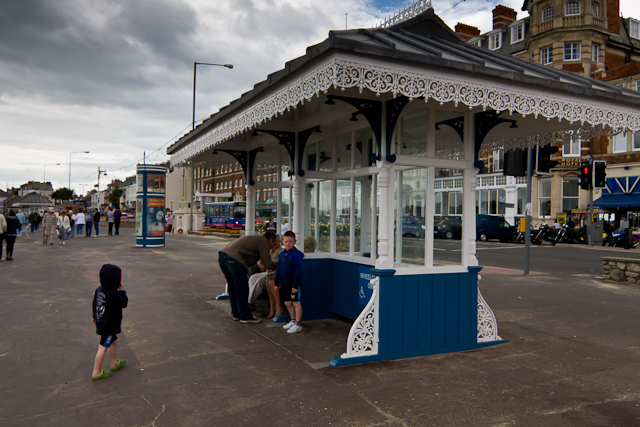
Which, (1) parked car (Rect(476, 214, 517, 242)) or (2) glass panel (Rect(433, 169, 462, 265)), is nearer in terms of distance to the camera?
(2) glass panel (Rect(433, 169, 462, 265))

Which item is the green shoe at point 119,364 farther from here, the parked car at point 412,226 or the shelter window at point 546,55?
the shelter window at point 546,55

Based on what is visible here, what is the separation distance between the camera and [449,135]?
6.37m

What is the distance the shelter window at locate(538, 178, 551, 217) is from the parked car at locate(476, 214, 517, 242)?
9511 mm

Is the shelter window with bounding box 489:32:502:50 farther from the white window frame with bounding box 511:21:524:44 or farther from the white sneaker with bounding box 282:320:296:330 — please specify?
the white sneaker with bounding box 282:320:296:330

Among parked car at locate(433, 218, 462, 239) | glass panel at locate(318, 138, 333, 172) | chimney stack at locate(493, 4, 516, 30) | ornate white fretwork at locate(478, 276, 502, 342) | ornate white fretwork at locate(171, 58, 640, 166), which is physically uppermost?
chimney stack at locate(493, 4, 516, 30)

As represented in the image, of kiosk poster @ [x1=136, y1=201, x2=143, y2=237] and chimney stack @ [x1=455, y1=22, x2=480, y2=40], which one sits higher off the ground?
chimney stack @ [x1=455, y1=22, x2=480, y2=40]

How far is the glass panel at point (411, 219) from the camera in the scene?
19.3 ft

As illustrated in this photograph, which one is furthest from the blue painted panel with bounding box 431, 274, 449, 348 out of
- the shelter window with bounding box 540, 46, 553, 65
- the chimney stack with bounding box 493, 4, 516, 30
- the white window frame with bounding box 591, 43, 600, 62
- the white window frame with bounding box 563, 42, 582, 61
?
the chimney stack with bounding box 493, 4, 516, 30

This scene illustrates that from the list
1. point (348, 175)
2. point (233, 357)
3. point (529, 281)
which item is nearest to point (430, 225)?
point (348, 175)

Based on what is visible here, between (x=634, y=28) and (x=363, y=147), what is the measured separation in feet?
158

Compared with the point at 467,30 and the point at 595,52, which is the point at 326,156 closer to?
the point at 595,52

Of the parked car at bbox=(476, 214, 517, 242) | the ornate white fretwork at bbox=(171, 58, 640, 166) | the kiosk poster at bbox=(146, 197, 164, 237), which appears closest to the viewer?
the ornate white fretwork at bbox=(171, 58, 640, 166)

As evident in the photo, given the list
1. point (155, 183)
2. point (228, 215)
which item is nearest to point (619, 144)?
point (155, 183)

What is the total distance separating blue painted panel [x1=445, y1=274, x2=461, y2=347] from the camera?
5.87 metres
